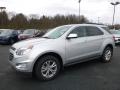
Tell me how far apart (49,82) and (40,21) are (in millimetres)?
59940

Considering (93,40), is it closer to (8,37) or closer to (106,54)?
(106,54)

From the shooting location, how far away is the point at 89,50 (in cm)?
643

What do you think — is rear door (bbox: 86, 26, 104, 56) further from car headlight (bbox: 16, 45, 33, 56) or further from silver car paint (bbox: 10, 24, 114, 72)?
car headlight (bbox: 16, 45, 33, 56)

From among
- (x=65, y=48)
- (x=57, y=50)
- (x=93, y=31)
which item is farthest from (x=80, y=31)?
(x=57, y=50)

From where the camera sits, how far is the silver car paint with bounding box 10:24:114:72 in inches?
195

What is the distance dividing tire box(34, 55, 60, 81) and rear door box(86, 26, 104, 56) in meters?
1.55

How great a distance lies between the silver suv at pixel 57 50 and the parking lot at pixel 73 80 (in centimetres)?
37

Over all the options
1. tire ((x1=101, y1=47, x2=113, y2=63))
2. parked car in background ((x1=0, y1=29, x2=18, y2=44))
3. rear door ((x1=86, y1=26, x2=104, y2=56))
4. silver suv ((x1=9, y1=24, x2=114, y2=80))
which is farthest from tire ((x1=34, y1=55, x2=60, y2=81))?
parked car in background ((x1=0, y1=29, x2=18, y2=44))

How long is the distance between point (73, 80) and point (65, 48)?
106cm

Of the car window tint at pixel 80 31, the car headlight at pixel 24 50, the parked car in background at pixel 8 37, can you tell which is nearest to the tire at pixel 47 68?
the car headlight at pixel 24 50

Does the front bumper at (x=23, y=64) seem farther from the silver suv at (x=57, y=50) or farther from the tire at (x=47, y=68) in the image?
the tire at (x=47, y=68)

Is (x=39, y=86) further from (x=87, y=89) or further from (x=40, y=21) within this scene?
(x=40, y=21)

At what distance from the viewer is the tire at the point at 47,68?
5109 millimetres

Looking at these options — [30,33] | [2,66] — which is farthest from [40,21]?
[2,66]
